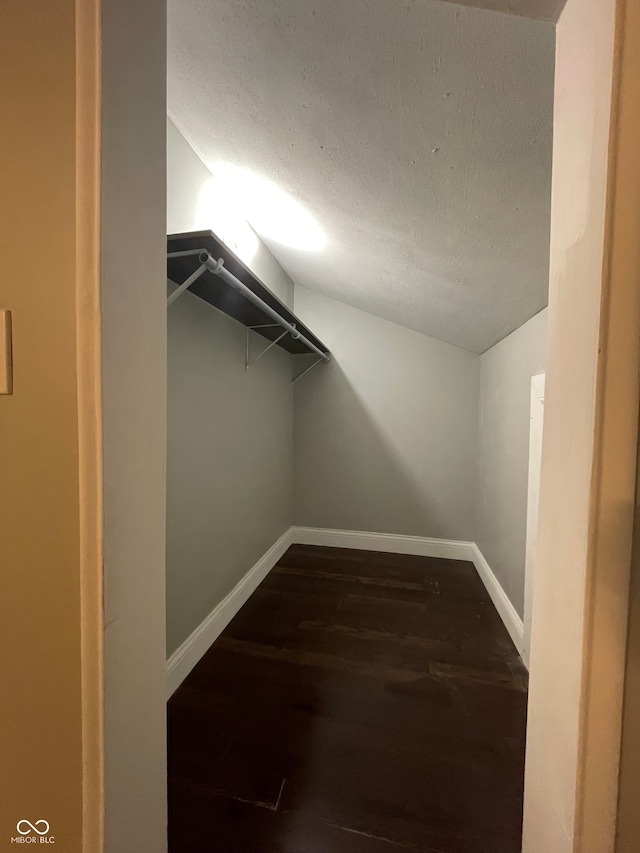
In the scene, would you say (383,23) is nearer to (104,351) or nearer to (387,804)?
(104,351)

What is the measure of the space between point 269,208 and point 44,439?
1722mm

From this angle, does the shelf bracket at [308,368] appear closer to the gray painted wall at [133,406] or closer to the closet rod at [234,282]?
the closet rod at [234,282]

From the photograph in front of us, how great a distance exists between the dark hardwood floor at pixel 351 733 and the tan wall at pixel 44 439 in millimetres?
788

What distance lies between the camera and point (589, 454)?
1.30 feet

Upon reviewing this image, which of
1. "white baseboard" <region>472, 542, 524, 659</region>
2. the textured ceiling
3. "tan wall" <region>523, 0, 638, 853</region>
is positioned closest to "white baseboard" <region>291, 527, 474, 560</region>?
"white baseboard" <region>472, 542, 524, 659</region>

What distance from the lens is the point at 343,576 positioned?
250 cm

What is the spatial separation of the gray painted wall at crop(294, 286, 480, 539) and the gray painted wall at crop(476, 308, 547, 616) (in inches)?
8.9

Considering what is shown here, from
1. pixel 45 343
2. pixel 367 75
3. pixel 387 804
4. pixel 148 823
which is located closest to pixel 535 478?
pixel 387 804

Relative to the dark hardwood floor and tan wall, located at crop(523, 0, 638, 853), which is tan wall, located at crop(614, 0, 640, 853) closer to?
tan wall, located at crop(523, 0, 638, 853)

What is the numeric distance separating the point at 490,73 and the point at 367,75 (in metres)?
0.28

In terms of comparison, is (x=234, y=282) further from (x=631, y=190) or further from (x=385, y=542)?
(x=385, y=542)

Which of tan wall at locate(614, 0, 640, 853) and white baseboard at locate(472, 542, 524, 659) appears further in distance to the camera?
white baseboard at locate(472, 542, 524, 659)

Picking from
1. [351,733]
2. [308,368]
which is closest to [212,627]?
[351,733]

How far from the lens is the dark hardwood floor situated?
1.00 meters
